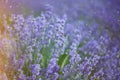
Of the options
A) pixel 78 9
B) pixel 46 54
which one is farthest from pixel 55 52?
pixel 78 9

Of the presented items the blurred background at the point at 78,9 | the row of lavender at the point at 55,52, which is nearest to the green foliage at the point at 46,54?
the row of lavender at the point at 55,52

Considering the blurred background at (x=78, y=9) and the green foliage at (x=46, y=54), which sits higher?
the blurred background at (x=78, y=9)

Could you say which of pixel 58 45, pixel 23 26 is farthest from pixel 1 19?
pixel 58 45

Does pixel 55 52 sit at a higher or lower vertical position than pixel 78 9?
lower

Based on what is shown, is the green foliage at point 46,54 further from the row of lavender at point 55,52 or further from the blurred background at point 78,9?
the blurred background at point 78,9

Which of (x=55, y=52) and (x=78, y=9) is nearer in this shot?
(x=55, y=52)

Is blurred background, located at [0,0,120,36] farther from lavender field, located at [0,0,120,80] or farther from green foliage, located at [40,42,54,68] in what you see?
green foliage, located at [40,42,54,68]

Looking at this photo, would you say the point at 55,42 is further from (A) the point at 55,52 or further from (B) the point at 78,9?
(B) the point at 78,9
